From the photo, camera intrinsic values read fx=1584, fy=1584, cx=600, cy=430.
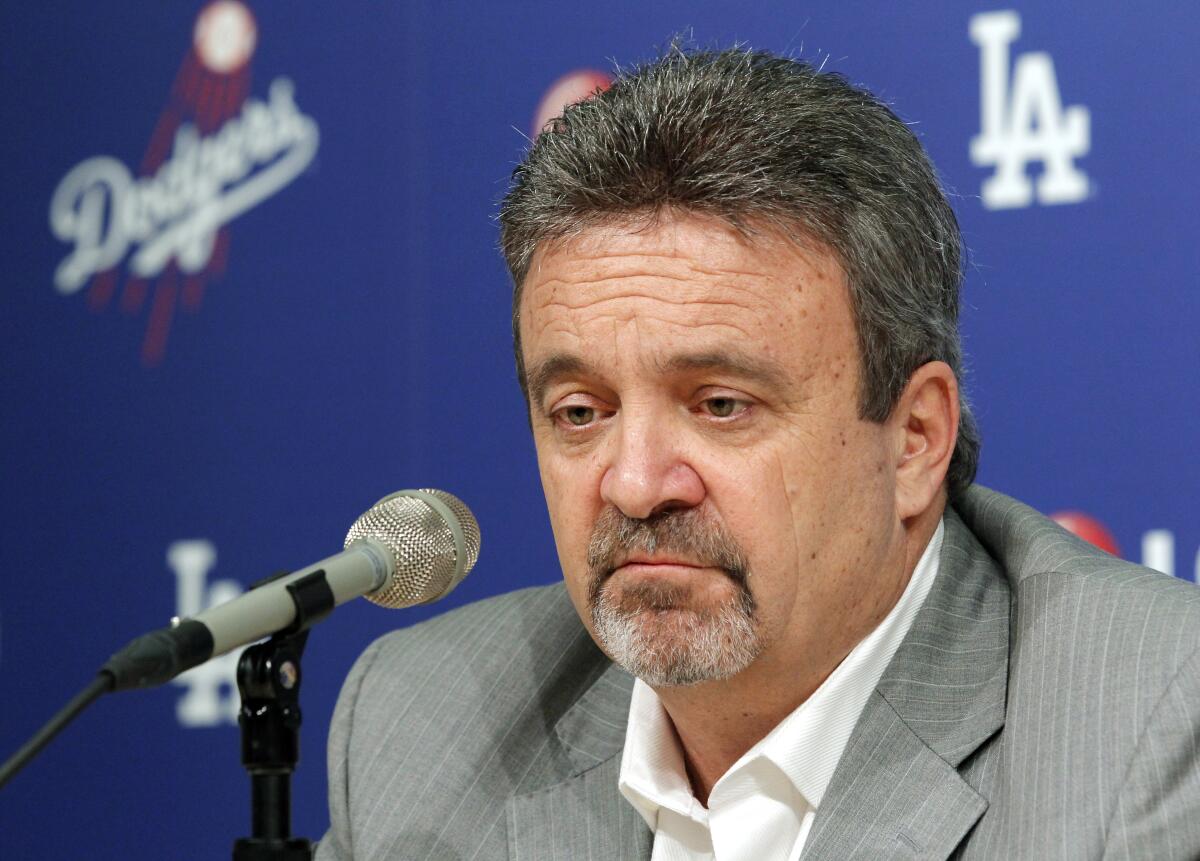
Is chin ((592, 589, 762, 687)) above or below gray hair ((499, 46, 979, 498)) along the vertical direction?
below

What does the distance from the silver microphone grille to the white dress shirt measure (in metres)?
0.46

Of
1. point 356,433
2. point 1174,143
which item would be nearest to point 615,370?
point 1174,143

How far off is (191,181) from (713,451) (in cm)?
193

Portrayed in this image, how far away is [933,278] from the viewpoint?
2.07 m

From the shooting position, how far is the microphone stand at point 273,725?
66.8 inches

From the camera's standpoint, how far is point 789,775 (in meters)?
2.02

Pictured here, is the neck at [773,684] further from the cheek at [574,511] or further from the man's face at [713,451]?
the cheek at [574,511]

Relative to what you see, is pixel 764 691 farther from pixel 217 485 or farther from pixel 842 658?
pixel 217 485

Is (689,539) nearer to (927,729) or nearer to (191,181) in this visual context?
(927,729)

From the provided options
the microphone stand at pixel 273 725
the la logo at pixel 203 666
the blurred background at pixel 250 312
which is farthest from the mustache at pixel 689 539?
the la logo at pixel 203 666

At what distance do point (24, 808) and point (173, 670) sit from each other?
7.59 feet

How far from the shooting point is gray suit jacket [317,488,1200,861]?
69.1 inches

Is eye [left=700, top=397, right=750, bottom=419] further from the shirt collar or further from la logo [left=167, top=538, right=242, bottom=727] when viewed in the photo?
la logo [left=167, top=538, right=242, bottom=727]

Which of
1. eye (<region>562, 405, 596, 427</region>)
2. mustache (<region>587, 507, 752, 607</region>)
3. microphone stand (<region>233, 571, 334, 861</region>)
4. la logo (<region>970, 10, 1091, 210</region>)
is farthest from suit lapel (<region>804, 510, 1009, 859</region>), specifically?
la logo (<region>970, 10, 1091, 210</region>)
